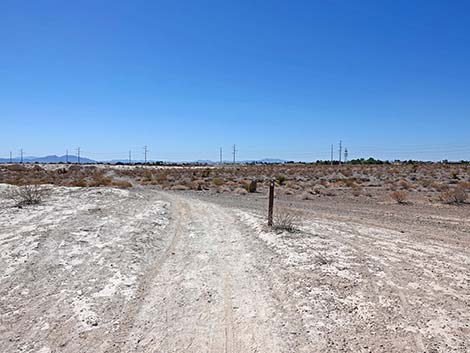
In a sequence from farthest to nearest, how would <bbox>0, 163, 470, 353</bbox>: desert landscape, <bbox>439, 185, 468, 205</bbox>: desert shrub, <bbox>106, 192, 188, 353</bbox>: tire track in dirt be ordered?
1. <bbox>439, 185, 468, 205</bbox>: desert shrub
2. <bbox>0, 163, 470, 353</bbox>: desert landscape
3. <bbox>106, 192, 188, 353</bbox>: tire track in dirt

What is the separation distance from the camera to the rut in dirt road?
5.18 m

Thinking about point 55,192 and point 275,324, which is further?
point 55,192

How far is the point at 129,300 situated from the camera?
659 centimetres

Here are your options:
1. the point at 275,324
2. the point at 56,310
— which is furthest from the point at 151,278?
the point at 275,324

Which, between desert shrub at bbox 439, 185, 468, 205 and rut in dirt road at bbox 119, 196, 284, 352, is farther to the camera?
desert shrub at bbox 439, 185, 468, 205

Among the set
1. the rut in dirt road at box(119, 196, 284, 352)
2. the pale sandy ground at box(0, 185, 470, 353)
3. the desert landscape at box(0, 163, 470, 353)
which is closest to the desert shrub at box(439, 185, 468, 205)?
the desert landscape at box(0, 163, 470, 353)

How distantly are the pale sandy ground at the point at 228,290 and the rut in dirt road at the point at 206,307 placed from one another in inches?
0.9

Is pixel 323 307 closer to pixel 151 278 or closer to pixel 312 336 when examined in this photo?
pixel 312 336

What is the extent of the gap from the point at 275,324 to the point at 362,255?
4.47 m

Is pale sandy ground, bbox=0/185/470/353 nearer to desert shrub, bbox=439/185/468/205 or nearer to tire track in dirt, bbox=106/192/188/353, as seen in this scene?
tire track in dirt, bbox=106/192/188/353

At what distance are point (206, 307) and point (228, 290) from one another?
0.86 m

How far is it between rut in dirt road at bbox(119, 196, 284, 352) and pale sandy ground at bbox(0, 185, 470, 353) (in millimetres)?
24

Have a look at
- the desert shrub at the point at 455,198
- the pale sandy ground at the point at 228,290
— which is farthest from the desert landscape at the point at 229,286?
the desert shrub at the point at 455,198

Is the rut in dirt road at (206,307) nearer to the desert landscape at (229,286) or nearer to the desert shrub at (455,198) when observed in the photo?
the desert landscape at (229,286)
